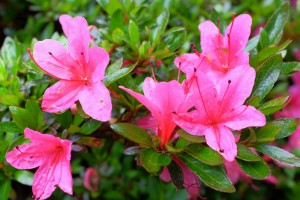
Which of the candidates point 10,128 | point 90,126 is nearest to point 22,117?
point 10,128

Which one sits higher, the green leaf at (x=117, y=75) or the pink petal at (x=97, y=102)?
the green leaf at (x=117, y=75)

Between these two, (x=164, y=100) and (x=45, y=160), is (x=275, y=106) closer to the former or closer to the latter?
(x=164, y=100)

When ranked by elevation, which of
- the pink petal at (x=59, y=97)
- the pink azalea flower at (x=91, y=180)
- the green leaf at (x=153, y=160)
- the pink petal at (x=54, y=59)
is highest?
the pink petal at (x=54, y=59)

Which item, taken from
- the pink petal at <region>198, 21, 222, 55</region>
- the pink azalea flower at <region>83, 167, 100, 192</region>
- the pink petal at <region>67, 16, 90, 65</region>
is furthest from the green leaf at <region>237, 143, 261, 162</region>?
the pink azalea flower at <region>83, 167, 100, 192</region>

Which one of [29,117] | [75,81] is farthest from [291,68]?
[29,117]

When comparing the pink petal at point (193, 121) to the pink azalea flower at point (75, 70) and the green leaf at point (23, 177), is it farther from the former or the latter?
the green leaf at point (23, 177)

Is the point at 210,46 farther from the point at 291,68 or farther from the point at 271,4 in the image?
the point at 271,4

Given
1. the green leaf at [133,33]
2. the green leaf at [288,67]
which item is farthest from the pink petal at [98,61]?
the green leaf at [288,67]
